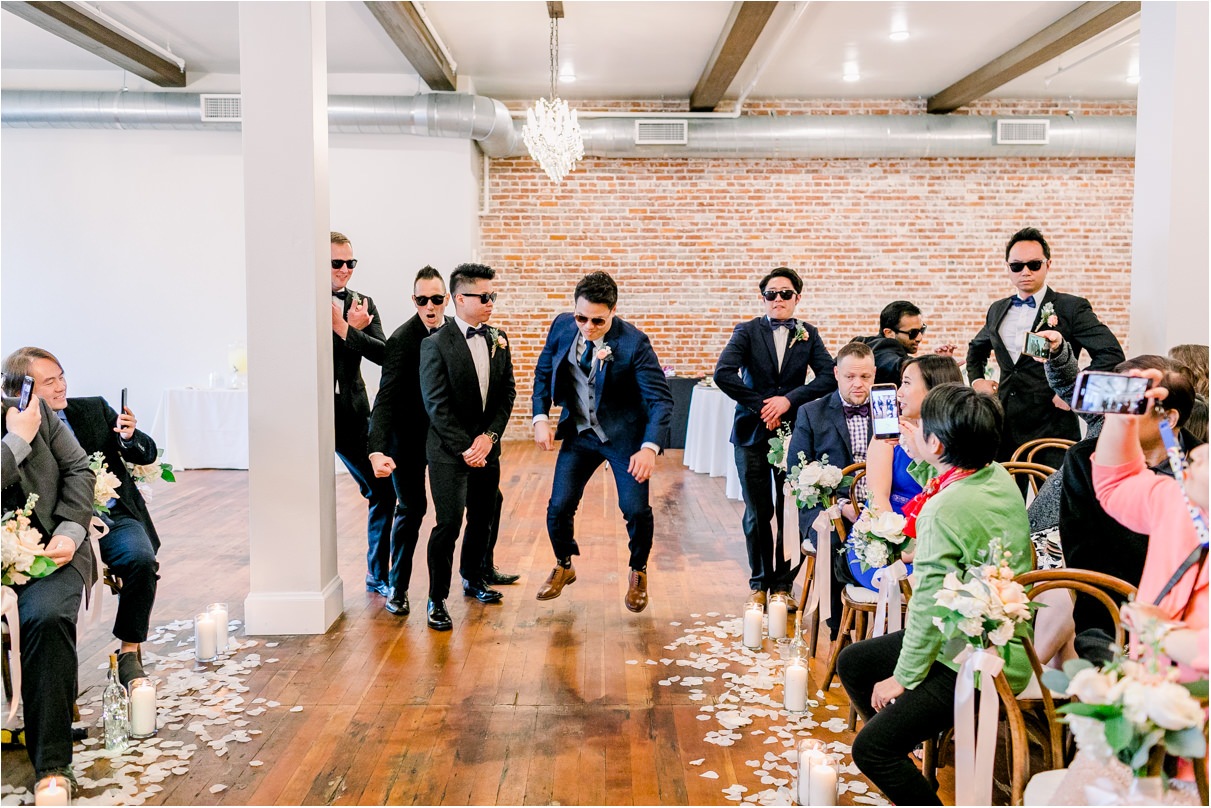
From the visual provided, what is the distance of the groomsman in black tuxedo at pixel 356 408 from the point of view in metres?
4.59

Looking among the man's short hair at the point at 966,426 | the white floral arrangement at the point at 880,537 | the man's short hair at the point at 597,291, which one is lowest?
the white floral arrangement at the point at 880,537

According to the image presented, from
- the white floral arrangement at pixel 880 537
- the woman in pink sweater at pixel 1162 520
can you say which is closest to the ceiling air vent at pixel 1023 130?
the white floral arrangement at pixel 880 537

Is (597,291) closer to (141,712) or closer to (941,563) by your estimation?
(941,563)

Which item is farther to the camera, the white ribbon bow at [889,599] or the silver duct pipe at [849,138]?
the silver duct pipe at [849,138]

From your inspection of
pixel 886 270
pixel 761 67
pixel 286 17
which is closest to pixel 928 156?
pixel 886 270

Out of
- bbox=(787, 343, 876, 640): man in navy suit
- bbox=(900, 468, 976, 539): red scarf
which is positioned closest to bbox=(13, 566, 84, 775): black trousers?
bbox=(900, 468, 976, 539): red scarf

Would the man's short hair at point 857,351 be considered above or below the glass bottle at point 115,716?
above

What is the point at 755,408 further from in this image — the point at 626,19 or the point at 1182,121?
the point at 626,19

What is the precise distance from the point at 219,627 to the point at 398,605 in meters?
0.84

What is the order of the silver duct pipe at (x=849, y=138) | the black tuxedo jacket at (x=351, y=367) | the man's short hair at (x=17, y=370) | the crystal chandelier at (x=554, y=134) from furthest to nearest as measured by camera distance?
the silver duct pipe at (x=849, y=138), the crystal chandelier at (x=554, y=134), the black tuxedo jacket at (x=351, y=367), the man's short hair at (x=17, y=370)

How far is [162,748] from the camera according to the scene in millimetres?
2840

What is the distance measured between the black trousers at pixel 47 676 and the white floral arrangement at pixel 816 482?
2.52 meters

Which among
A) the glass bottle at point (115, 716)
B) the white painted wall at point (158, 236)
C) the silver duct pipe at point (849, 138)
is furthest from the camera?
the silver duct pipe at point (849, 138)

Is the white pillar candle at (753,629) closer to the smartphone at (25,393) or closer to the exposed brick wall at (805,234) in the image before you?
the smartphone at (25,393)
